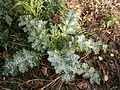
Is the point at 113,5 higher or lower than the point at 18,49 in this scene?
higher

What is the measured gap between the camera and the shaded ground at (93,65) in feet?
8.07

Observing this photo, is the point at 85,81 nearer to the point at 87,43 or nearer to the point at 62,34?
the point at 87,43

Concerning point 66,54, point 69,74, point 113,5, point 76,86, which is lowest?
point 76,86

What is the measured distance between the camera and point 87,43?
2514 mm

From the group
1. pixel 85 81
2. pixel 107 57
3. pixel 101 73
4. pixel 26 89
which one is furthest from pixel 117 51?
pixel 26 89

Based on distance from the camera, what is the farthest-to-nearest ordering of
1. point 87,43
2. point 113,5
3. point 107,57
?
point 113,5 < point 107,57 < point 87,43

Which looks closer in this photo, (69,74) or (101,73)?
(69,74)

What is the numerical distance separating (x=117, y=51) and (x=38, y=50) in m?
0.98

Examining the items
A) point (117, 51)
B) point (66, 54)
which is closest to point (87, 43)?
point (66, 54)

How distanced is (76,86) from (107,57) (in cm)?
54

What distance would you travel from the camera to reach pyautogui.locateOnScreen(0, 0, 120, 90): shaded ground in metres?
2.46

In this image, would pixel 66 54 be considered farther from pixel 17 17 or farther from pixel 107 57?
pixel 17 17

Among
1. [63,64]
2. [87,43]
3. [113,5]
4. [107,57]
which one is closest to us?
[63,64]

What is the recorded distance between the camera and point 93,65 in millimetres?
2652
